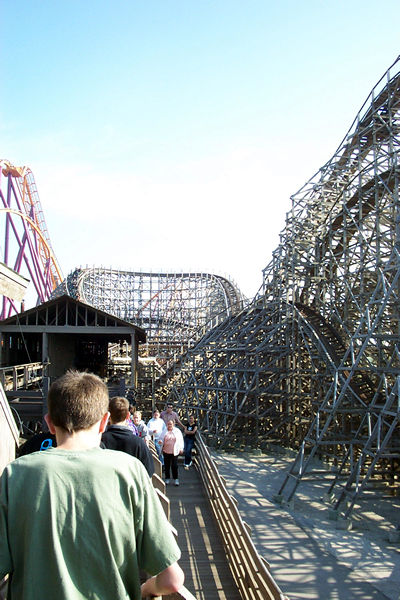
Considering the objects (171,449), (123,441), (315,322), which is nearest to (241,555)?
(123,441)

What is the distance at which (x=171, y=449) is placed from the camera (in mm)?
7977

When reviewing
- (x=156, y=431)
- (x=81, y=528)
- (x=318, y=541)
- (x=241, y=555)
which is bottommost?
(x=318, y=541)

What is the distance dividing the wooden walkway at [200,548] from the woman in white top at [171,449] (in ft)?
1.12

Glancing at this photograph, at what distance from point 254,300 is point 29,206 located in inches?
848

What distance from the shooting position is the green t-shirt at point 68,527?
57.7 inches

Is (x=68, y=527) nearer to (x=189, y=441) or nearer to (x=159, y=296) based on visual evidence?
(x=189, y=441)

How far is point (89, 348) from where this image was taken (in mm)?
26500

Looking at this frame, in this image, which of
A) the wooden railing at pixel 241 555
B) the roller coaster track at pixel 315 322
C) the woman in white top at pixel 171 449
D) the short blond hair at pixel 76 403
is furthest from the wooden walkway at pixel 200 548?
the roller coaster track at pixel 315 322

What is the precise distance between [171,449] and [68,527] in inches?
263

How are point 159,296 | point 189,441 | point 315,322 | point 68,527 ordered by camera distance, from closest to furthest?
point 68,527 → point 189,441 → point 315,322 → point 159,296

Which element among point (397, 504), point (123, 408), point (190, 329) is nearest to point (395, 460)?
point (397, 504)

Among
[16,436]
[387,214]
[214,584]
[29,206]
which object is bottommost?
[214,584]

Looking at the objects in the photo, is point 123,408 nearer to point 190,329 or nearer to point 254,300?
point 254,300

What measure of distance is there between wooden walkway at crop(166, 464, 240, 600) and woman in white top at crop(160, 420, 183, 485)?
13.4 inches
